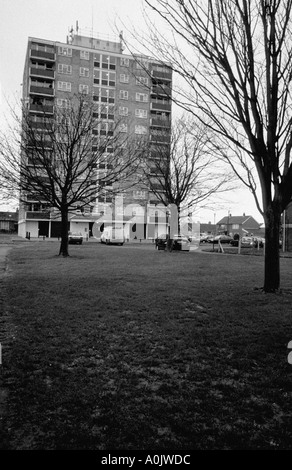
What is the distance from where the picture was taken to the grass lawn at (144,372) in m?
2.74

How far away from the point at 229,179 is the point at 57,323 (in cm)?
2505

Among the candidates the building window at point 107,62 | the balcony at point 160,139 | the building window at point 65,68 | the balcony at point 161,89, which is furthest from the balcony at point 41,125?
the building window at point 107,62

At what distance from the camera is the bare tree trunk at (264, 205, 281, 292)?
8648 millimetres

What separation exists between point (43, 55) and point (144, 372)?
7311 centimetres

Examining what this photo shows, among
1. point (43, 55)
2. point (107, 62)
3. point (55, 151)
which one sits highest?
point (107, 62)

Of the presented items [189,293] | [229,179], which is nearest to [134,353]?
[189,293]

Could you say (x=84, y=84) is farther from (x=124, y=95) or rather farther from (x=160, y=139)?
(x=160, y=139)

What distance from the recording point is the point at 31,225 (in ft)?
205

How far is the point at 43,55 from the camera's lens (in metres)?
64.2

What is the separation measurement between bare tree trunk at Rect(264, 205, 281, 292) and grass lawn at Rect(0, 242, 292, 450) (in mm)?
853

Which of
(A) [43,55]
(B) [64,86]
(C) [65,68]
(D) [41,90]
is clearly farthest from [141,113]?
(A) [43,55]

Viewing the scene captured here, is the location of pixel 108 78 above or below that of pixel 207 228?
above

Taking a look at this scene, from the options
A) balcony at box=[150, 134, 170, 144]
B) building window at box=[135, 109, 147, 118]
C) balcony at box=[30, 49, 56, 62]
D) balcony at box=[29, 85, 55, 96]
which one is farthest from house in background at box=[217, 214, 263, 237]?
balcony at box=[150, 134, 170, 144]
